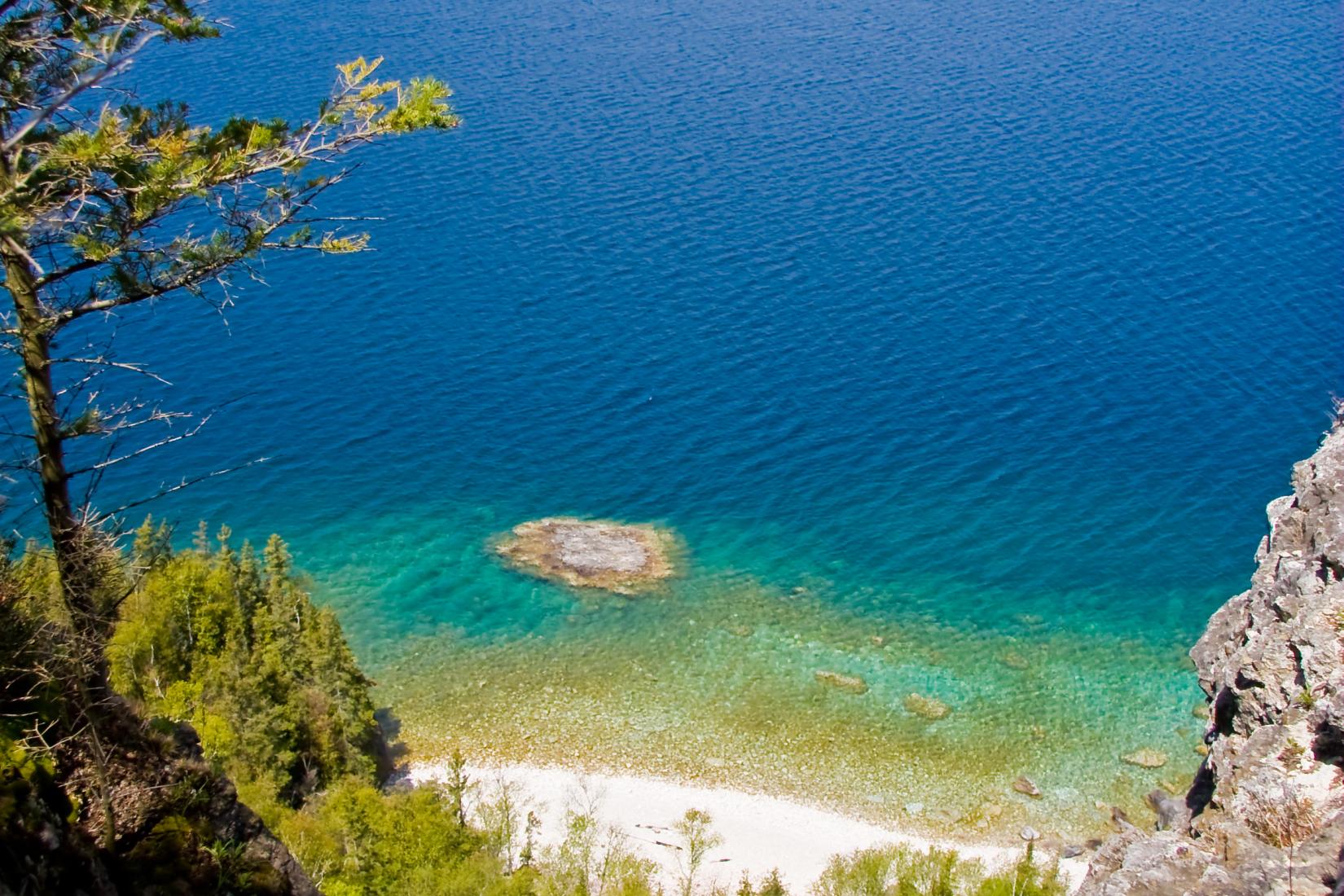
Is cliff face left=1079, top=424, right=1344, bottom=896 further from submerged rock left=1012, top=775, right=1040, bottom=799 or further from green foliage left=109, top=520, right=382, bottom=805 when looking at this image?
green foliage left=109, top=520, right=382, bottom=805

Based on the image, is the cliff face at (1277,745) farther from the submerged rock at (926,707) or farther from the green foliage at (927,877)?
the submerged rock at (926,707)

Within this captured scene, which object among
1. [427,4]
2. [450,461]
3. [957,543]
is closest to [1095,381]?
[957,543]

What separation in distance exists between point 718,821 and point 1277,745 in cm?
2325

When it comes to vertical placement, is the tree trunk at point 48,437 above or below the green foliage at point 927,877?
above

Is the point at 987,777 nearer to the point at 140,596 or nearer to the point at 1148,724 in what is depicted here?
the point at 1148,724

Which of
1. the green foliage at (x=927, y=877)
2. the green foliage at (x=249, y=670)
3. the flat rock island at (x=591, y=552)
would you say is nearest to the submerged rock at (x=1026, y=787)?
the green foliage at (x=927, y=877)

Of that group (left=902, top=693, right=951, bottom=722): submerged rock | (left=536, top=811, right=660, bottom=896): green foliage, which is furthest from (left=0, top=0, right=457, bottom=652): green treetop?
(left=902, top=693, right=951, bottom=722): submerged rock

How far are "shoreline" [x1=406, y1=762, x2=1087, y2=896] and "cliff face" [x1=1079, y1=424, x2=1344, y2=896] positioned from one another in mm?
11258

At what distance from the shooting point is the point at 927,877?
41.4 metres

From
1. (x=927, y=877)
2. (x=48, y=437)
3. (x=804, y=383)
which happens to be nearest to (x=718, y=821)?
(x=927, y=877)

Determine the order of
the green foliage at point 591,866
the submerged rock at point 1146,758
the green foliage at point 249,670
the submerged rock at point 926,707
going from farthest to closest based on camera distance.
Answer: the submerged rock at point 926,707
the submerged rock at point 1146,758
the green foliage at point 249,670
the green foliage at point 591,866

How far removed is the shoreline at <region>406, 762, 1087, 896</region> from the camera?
45125 millimetres

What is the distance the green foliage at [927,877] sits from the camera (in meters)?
40.2

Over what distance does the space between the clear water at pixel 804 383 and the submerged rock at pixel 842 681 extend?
28.1 inches
